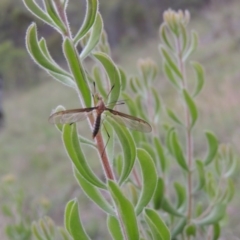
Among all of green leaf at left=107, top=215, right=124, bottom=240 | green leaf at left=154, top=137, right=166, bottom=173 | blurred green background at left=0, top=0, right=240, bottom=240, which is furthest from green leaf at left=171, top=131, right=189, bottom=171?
blurred green background at left=0, top=0, right=240, bottom=240

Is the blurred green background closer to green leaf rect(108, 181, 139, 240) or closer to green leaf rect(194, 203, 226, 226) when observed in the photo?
green leaf rect(194, 203, 226, 226)

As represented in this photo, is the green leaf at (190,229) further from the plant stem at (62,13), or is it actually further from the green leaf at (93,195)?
the plant stem at (62,13)

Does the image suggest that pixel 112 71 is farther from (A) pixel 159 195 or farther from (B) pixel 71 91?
(B) pixel 71 91

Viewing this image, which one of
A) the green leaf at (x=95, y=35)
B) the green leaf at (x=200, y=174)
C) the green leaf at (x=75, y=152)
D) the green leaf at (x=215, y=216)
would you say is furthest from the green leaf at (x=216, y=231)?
the green leaf at (x=95, y=35)

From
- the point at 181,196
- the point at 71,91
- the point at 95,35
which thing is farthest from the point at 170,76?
the point at 71,91

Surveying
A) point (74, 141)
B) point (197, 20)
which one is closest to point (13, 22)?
point (197, 20)

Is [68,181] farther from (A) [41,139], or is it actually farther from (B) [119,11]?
(B) [119,11]

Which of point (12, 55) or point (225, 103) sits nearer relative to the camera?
point (225, 103)
